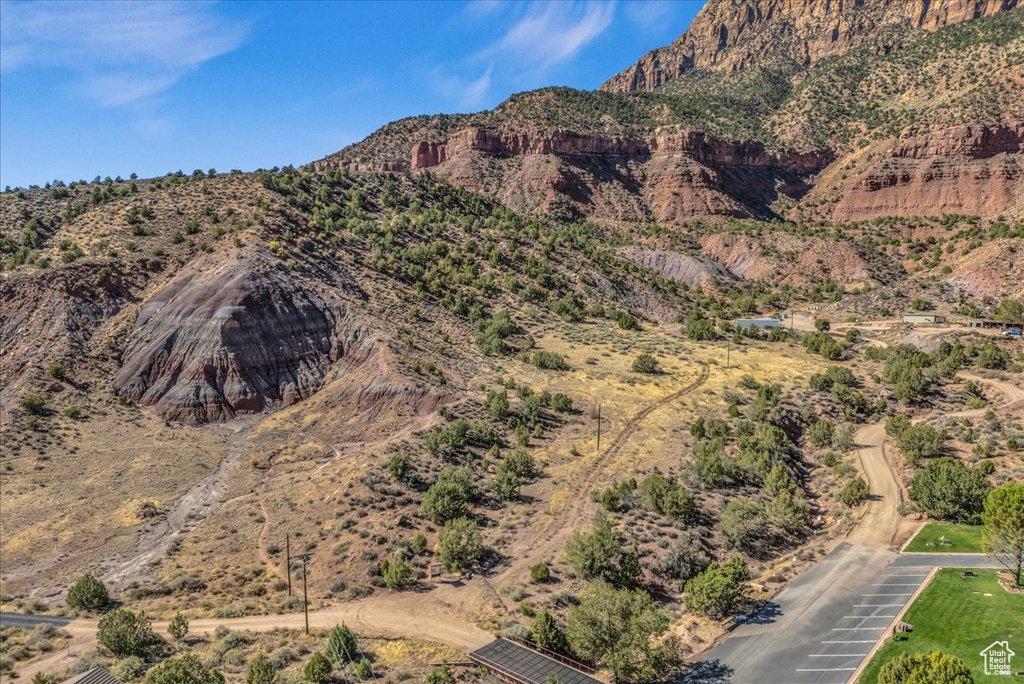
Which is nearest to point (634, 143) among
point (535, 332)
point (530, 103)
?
point (530, 103)

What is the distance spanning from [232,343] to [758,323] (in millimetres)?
72014

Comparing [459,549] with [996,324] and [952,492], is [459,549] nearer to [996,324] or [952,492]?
[952,492]

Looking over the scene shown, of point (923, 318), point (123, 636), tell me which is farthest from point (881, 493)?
point (923, 318)

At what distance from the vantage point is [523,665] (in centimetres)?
2534

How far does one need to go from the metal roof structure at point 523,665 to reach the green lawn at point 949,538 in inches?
985

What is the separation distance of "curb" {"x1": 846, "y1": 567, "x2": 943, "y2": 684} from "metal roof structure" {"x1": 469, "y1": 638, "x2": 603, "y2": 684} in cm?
1176

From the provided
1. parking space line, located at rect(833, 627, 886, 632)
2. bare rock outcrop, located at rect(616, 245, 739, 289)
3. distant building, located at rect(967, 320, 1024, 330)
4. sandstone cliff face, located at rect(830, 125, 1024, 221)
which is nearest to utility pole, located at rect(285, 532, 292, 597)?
parking space line, located at rect(833, 627, 886, 632)

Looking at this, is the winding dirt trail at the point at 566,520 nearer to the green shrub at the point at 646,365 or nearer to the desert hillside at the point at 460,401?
the desert hillside at the point at 460,401

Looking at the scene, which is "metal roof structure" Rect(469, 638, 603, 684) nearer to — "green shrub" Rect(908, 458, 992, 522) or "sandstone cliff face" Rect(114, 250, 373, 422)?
"green shrub" Rect(908, 458, 992, 522)

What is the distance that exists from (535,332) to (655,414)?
24.3 meters

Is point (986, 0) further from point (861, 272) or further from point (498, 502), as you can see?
point (498, 502)

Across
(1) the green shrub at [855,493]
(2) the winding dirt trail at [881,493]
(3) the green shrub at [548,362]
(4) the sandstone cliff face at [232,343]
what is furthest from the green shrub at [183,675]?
(3) the green shrub at [548,362]

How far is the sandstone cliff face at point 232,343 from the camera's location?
5553cm

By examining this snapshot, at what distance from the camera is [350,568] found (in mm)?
35500
